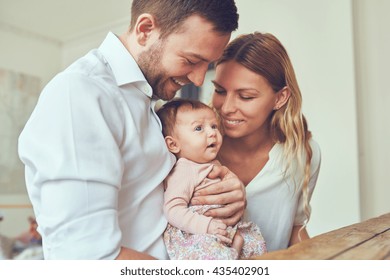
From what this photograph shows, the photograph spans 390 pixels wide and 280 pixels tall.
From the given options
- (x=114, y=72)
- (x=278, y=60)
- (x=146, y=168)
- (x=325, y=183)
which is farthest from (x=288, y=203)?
(x=114, y=72)

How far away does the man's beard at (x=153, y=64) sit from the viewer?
36.0 inches

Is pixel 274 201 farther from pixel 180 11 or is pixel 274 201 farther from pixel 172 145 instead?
pixel 180 11

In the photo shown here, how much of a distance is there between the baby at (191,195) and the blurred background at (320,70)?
1.10 feet

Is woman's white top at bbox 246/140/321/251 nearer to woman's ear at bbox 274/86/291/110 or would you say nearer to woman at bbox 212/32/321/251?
woman at bbox 212/32/321/251

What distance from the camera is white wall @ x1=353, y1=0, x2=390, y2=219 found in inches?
47.6

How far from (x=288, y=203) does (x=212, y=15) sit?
0.57 metres

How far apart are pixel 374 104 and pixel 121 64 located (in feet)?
2.52

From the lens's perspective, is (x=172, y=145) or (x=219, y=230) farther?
(x=172, y=145)

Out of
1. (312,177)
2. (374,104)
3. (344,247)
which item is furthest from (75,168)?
(374,104)

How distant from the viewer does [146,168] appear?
0.83 meters

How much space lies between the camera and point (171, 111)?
3.19 feet

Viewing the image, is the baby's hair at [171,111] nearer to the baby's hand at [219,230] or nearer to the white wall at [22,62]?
the baby's hand at [219,230]

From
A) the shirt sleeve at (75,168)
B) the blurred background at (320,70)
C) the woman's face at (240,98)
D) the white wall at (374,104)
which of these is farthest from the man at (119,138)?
the white wall at (374,104)

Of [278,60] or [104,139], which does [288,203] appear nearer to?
[278,60]
